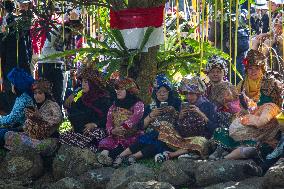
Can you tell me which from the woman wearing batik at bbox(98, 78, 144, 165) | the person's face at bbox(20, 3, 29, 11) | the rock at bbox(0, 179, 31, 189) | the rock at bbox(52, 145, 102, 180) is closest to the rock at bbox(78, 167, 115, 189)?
the rock at bbox(52, 145, 102, 180)

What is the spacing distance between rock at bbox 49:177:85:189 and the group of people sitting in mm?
519

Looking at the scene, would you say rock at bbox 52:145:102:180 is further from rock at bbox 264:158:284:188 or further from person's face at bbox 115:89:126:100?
rock at bbox 264:158:284:188

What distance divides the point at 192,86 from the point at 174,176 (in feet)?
4.05

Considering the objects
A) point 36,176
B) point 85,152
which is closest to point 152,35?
point 85,152

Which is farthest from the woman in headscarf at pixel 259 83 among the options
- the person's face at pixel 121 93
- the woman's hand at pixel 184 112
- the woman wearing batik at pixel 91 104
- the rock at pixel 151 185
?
the woman wearing batik at pixel 91 104

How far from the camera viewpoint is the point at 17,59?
10234 millimetres

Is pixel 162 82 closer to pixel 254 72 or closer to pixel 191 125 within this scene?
pixel 191 125

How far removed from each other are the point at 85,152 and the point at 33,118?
885 mm

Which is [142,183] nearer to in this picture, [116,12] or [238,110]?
[238,110]

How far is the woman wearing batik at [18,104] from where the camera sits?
8148 millimetres

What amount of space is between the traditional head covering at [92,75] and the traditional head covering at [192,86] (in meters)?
1.24

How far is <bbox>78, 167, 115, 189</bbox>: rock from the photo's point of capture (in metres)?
6.79

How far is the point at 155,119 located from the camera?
7434 millimetres

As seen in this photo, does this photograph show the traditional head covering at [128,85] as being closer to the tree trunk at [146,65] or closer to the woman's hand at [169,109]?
the tree trunk at [146,65]
